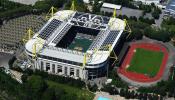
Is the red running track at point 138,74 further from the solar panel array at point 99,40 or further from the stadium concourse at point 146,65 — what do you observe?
the solar panel array at point 99,40

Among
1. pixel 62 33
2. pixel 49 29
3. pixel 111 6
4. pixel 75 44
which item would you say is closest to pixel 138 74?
pixel 75 44

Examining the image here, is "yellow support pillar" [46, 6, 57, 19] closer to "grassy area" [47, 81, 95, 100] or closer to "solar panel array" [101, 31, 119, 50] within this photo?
"solar panel array" [101, 31, 119, 50]

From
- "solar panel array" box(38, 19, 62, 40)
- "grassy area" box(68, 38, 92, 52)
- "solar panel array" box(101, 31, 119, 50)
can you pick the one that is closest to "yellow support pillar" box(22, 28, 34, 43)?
"solar panel array" box(38, 19, 62, 40)

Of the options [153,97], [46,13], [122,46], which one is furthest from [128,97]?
[46,13]

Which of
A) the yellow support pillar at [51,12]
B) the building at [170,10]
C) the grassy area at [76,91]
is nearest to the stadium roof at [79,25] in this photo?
the yellow support pillar at [51,12]

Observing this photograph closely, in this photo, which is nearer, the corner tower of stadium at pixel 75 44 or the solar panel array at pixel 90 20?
the corner tower of stadium at pixel 75 44

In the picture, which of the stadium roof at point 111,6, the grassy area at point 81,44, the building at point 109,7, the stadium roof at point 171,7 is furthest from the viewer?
the stadium roof at point 111,6

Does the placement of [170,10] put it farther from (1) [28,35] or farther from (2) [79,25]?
(1) [28,35]
